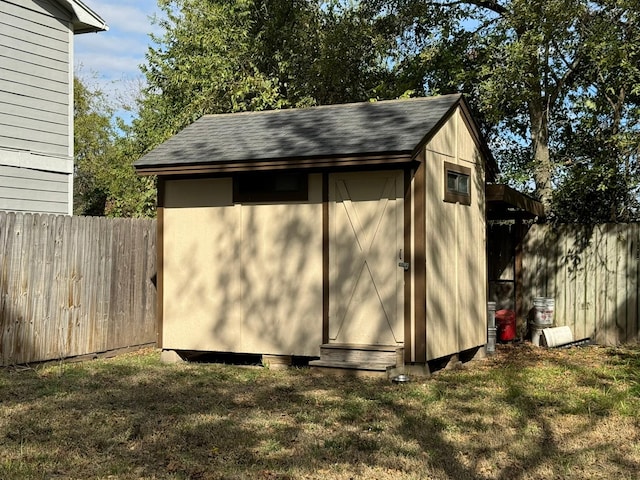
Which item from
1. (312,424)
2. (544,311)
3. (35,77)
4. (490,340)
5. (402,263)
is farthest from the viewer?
(35,77)

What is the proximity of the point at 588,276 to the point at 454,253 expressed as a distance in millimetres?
3906

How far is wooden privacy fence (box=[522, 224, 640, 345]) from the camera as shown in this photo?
12453 millimetres

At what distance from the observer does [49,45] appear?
13234mm

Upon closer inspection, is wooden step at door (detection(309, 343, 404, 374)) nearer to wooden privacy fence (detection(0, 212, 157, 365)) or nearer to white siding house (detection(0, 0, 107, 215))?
wooden privacy fence (detection(0, 212, 157, 365))

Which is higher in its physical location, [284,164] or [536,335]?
[284,164]

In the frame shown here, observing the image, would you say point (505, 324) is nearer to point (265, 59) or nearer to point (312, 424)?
point (312, 424)

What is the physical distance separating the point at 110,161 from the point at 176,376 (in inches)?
1032

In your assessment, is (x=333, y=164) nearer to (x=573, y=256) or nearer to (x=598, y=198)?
(x=573, y=256)

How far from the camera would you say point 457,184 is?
10.4 metres

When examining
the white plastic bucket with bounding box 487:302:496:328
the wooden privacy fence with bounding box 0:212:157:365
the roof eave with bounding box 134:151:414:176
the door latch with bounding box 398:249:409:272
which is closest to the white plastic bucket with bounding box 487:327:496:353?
the white plastic bucket with bounding box 487:302:496:328

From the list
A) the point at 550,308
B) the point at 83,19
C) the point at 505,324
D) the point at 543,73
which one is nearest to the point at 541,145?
the point at 543,73

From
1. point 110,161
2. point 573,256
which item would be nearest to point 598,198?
point 573,256

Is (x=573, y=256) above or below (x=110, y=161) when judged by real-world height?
below

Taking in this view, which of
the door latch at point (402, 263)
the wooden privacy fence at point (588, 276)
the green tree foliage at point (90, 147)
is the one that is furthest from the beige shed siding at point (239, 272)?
the green tree foliage at point (90, 147)
